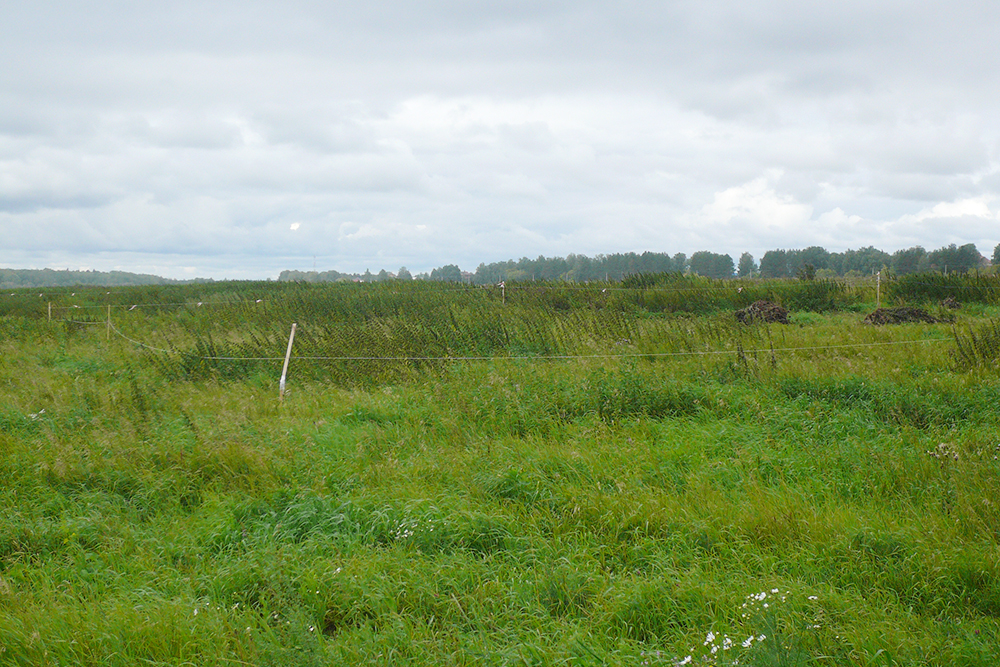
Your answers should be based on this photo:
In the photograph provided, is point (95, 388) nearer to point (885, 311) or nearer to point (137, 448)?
point (137, 448)

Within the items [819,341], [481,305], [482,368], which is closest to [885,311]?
[819,341]

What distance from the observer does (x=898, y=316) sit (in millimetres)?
14734

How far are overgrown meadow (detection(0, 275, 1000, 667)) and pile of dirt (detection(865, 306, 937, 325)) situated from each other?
5628 mm

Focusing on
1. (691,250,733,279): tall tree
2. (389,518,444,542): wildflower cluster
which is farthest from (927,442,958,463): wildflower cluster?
(691,250,733,279): tall tree

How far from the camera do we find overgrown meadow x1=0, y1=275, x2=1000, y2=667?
314 centimetres

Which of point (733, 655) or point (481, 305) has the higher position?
point (481, 305)

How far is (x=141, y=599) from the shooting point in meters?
3.60

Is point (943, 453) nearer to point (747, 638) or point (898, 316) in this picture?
point (747, 638)

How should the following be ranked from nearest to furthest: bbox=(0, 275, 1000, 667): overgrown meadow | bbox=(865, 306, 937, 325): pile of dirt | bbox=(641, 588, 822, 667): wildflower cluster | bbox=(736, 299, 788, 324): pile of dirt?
1. bbox=(641, 588, 822, 667): wildflower cluster
2. bbox=(0, 275, 1000, 667): overgrown meadow
3. bbox=(865, 306, 937, 325): pile of dirt
4. bbox=(736, 299, 788, 324): pile of dirt

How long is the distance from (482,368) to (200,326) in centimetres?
944

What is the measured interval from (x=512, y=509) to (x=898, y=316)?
13911 millimetres

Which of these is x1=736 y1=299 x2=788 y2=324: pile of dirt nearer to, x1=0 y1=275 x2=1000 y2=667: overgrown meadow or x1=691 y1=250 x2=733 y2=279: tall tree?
x1=0 y1=275 x2=1000 y2=667: overgrown meadow

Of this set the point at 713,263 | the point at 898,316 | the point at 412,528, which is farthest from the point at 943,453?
the point at 713,263

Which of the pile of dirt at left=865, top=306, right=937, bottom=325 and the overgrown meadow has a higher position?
the pile of dirt at left=865, top=306, right=937, bottom=325
